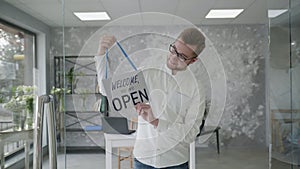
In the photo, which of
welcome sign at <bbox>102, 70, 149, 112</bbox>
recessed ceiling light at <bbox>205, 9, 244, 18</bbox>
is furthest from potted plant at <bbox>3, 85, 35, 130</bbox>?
recessed ceiling light at <bbox>205, 9, 244, 18</bbox>

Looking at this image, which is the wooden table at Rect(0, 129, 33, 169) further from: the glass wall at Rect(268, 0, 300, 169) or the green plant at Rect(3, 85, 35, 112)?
the glass wall at Rect(268, 0, 300, 169)

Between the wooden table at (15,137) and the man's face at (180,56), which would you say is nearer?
the man's face at (180,56)

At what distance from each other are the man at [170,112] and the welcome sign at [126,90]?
1.2 inches

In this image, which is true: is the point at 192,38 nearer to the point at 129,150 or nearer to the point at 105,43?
the point at 105,43

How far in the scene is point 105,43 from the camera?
1624 millimetres

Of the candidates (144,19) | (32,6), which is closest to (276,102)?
(144,19)

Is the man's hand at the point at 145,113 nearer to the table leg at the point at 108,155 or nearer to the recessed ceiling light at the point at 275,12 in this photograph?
the table leg at the point at 108,155

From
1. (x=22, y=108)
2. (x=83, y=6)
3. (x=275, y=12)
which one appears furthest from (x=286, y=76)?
(x=22, y=108)

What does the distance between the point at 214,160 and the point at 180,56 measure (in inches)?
40.1

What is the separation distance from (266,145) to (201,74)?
0.77 meters

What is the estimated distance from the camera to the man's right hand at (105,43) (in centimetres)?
160

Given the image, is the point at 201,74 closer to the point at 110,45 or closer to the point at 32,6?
the point at 110,45

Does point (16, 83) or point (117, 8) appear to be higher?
point (117, 8)

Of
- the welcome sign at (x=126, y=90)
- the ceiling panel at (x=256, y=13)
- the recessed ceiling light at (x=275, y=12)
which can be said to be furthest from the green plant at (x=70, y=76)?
the recessed ceiling light at (x=275, y=12)
